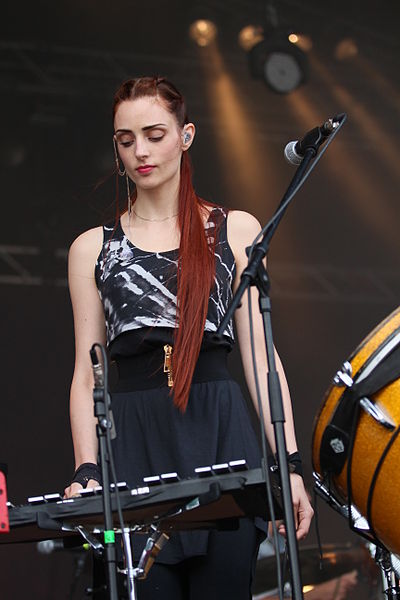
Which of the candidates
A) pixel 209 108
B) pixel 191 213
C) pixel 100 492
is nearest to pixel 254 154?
pixel 209 108

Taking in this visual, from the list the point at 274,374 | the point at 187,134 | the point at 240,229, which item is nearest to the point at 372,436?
the point at 274,374

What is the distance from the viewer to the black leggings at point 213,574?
6.33 feet

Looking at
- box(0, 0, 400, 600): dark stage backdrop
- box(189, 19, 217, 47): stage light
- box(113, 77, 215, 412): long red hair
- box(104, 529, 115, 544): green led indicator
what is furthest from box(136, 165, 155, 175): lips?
box(189, 19, 217, 47): stage light

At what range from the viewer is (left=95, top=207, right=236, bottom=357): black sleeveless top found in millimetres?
2090

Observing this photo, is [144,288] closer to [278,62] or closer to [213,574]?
[213,574]

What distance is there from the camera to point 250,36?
548 centimetres

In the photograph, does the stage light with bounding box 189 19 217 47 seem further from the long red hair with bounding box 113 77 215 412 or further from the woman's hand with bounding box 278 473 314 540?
the woman's hand with bounding box 278 473 314 540

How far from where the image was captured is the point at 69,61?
17.7 feet

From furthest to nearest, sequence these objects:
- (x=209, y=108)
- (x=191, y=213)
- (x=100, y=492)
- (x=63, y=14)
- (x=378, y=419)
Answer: (x=209, y=108) < (x=63, y=14) < (x=191, y=213) < (x=378, y=419) < (x=100, y=492)

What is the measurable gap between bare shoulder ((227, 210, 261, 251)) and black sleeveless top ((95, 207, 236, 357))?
0.02 metres

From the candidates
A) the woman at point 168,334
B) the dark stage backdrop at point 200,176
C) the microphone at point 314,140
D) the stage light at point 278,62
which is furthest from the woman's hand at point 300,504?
the stage light at point 278,62

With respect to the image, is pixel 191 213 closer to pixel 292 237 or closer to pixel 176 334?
pixel 176 334

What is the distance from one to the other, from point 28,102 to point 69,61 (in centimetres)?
33

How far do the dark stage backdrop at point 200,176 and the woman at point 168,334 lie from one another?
117 inches
